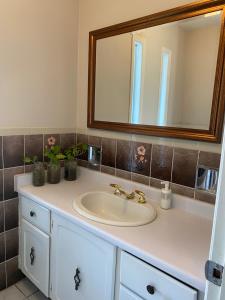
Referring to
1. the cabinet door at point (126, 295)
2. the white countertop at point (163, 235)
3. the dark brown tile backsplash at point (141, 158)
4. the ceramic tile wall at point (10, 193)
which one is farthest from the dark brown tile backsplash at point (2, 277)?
the dark brown tile backsplash at point (141, 158)

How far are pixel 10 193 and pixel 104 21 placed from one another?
1.38 meters

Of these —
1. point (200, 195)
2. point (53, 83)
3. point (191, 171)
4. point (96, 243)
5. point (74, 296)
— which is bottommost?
point (74, 296)

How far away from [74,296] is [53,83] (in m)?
1.41

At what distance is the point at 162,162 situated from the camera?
141cm

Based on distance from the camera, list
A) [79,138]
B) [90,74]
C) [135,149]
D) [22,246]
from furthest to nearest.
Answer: [79,138] < [90,74] < [22,246] < [135,149]

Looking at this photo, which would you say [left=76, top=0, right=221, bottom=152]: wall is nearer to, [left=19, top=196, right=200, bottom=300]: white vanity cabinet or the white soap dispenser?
the white soap dispenser

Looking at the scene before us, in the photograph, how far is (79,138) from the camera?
192 cm

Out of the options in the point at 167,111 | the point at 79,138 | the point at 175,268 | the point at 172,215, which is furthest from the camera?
the point at 79,138

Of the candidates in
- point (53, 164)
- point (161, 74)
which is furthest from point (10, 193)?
point (161, 74)

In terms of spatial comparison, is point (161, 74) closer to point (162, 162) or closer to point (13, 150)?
point (162, 162)

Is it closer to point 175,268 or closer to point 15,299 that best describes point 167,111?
point 175,268

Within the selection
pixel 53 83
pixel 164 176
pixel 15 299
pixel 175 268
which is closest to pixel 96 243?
pixel 175 268

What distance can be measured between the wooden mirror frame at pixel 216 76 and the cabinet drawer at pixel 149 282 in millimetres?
693

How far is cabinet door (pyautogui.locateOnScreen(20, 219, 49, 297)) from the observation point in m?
1.45
